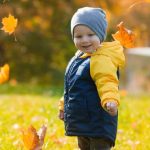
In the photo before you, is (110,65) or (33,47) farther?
(33,47)

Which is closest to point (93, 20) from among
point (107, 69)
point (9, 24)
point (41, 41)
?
point (107, 69)

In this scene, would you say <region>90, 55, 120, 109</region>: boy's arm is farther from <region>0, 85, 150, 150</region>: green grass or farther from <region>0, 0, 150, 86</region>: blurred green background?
<region>0, 0, 150, 86</region>: blurred green background

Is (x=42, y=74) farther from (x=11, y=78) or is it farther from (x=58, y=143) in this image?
(x=58, y=143)

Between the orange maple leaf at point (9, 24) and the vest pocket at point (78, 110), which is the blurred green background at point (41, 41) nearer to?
the orange maple leaf at point (9, 24)

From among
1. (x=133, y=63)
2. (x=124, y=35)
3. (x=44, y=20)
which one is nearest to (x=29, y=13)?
(x=44, y=20)

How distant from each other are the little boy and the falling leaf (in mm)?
279

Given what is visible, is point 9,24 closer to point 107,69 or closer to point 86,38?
point 86,38

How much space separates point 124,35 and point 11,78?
1742 cm

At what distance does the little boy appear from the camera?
3.95m

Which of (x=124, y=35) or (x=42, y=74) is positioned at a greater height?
(x=124, y=35)

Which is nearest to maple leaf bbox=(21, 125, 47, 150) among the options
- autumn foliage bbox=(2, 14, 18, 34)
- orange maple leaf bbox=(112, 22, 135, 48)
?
autumn foliage bbox=(2, 14, 18, 34)

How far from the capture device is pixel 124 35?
4.42 meters

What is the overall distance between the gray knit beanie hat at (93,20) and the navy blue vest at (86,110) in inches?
7.9

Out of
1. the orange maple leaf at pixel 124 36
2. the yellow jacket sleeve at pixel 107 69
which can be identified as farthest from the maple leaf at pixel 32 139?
the orange maple leaf at pixel 124 36
